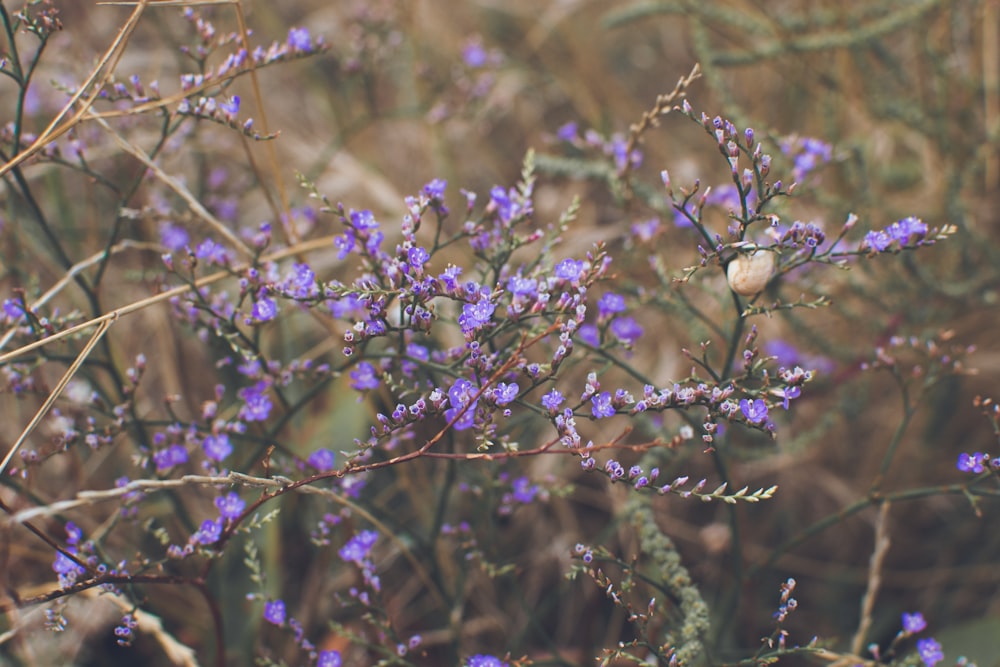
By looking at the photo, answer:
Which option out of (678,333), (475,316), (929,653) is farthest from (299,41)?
(929,653)

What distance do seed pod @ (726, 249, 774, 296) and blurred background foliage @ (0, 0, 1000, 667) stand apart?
750mm

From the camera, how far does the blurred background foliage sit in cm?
264

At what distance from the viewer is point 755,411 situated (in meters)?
1.60

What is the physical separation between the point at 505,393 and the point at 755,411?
0.48 metres

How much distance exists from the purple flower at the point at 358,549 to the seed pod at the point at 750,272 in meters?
1.00

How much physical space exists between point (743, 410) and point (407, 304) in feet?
2.25

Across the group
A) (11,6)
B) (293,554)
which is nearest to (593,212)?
(293,554)

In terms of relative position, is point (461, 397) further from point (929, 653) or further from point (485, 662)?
point (929, 653)

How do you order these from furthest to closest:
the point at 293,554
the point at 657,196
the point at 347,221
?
the point at 293,554 < the point at 657,196 < the point at 347,221

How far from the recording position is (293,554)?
3.03 m

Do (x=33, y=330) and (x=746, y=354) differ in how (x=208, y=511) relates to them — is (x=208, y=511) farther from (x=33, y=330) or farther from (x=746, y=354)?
(x=746, y=354)

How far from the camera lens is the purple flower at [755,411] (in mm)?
1595

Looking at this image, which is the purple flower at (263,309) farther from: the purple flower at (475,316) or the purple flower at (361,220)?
the purple flower at (475,316)

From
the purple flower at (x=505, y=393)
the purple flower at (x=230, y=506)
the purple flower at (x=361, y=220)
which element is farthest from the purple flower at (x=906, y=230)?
the purple flower at (x=230, y=506)
